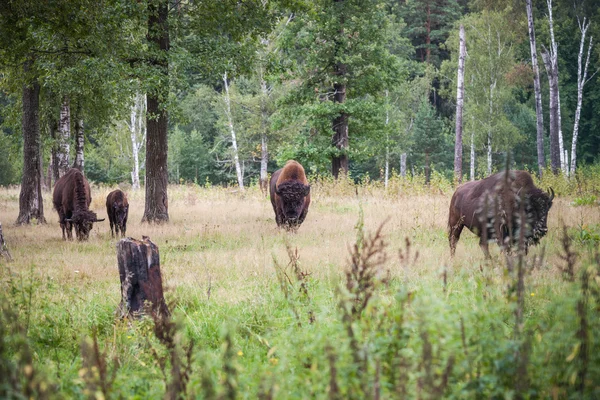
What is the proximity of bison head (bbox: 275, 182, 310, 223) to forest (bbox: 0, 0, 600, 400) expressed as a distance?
1.8 inches

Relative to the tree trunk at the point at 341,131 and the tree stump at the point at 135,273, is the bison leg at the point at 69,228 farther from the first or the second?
the tree trunk at the point at 341,131

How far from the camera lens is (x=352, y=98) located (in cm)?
2464

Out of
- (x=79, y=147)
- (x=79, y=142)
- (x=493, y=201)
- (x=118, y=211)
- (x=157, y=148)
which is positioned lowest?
(x=118, y=211)

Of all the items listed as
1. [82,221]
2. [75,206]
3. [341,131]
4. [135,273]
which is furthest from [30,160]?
[341,131]

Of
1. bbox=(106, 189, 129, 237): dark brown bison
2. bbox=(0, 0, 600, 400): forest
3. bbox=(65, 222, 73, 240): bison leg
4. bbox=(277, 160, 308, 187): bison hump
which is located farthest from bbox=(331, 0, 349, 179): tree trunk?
bbox=(65, 222, 73, 240): bison leg

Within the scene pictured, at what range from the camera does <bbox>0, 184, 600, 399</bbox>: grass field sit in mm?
2922

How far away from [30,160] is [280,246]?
29.0 feet

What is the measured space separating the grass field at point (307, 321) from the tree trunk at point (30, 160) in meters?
2.15

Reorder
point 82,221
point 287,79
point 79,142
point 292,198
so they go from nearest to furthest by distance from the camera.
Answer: point 82,221, point 292,198, point 79,142, point 287,79

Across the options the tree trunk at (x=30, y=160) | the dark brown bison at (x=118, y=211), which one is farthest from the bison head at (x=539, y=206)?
the tree trunk at (x=30, y=160)

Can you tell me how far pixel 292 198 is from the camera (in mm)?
12992

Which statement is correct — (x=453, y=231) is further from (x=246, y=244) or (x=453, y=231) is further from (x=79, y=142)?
(x=79, y=142)

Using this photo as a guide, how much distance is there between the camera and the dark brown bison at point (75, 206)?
12.5 meters

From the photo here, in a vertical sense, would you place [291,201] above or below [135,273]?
above
